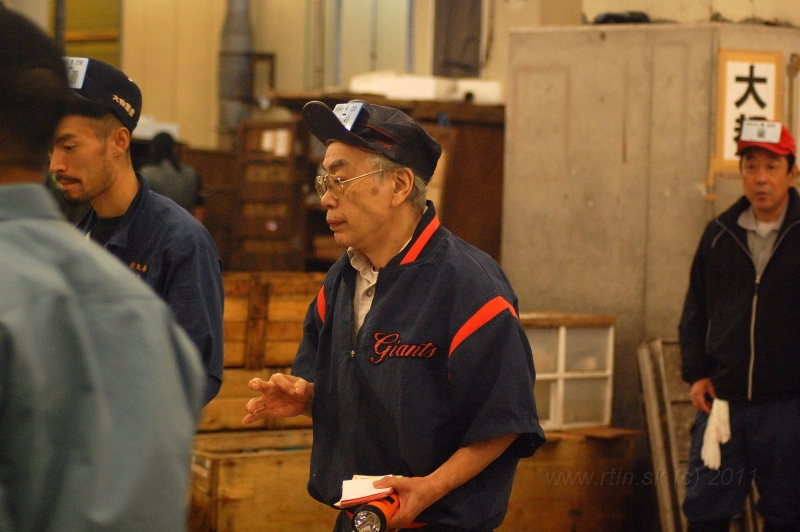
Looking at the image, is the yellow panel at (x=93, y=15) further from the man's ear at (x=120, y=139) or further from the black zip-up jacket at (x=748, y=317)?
the man's ear at (x=120, y=139)

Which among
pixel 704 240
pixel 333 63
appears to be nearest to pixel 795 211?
pixel 704 240

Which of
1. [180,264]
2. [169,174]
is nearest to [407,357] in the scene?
[180,264]

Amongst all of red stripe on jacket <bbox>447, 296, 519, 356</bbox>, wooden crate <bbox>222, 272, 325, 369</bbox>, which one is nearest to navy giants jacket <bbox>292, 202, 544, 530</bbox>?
red stripe on jacket <bbox>447, 296, 519, 356</bbox>

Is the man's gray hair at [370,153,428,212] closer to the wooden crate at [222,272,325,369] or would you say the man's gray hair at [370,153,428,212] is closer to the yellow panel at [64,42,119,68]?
the wooden crate at [222,272,325,369]

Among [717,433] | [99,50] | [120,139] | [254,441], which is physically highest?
[99,50]

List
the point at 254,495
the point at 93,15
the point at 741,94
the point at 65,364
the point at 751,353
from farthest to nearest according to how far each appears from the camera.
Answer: the point at 93,15
the point at 741,94
the point at 254,495
the point at 751,353
the point at 65,364

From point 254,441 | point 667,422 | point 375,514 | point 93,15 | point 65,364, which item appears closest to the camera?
point 65,364

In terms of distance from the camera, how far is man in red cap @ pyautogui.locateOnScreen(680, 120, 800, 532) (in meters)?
5.04

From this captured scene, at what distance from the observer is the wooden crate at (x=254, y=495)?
5340mm

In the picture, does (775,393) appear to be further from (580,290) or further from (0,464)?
(0,464)

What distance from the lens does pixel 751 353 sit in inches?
200

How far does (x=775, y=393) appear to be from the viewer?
5051mm

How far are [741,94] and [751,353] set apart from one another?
8.38 feet

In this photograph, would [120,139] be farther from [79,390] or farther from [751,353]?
[751,353]
